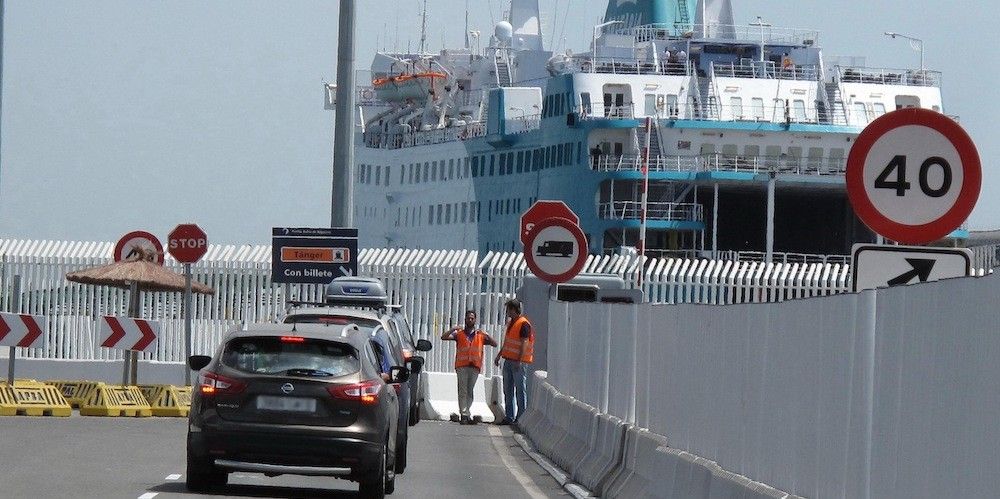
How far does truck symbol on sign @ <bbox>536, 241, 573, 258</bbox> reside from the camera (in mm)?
22703

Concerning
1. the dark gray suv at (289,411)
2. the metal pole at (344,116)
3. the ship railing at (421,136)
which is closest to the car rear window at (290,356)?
the dark gray suv at (289,411)

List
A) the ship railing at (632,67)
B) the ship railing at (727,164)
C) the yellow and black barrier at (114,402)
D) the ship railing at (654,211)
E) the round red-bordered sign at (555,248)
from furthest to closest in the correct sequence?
1. the ship railing at (632,67)
2. the ship railing at (727,164)
3. the ship railing at (654,211)
4. the yellow and black barrier at (114,402)
5. the round red-bordered sign at (555,248)

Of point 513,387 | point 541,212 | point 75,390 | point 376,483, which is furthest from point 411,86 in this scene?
point 376,483

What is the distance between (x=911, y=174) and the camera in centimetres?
962

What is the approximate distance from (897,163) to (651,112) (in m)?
63.3

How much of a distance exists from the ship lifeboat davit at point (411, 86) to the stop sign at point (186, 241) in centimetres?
6063

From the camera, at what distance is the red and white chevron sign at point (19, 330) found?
2639cm

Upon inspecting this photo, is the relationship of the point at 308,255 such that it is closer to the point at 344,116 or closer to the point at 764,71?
the point at 344,116

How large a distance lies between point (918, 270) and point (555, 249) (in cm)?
1272

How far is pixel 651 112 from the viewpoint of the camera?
72750mm

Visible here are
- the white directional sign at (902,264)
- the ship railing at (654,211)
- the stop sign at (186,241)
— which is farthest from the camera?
the ship railing at (654,211)

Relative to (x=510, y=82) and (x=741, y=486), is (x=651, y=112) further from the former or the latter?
(x=741, y=486)

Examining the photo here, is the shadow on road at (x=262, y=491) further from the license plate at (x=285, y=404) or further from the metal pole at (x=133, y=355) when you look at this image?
the metal pole at (x=133, y=355)

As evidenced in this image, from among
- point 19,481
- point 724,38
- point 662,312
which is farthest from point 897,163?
point 724,38
